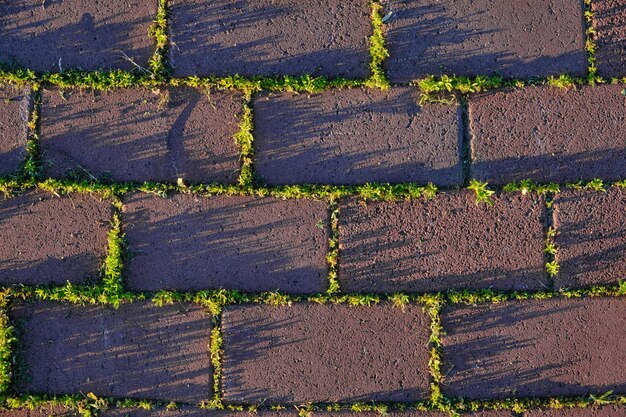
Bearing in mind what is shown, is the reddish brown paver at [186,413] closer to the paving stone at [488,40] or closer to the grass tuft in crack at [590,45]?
the paving stone at [488,40]

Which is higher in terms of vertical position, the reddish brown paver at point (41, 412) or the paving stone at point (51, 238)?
the paving stone at point (51, 238)

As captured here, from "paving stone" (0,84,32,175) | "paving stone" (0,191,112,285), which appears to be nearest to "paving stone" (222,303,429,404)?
"paving stone" (0,191,112,285)

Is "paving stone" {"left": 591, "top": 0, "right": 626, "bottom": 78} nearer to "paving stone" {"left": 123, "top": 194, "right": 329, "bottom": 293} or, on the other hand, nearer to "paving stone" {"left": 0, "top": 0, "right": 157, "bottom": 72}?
"paving stone" {"left": 123, "top": 194, "right": 329, "bottom": 293}

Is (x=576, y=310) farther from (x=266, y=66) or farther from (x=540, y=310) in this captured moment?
(x=266, y=66)

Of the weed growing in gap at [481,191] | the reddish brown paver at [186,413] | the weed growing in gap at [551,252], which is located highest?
the weed growing in gap at [481,191]

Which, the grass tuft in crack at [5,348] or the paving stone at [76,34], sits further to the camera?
the paving stone at [76,34]

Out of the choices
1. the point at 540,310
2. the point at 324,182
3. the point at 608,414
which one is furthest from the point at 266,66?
the point at 608,414

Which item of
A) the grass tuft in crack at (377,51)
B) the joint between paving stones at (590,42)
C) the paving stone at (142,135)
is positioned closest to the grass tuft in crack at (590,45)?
the joint between paving stones at (590,42)
